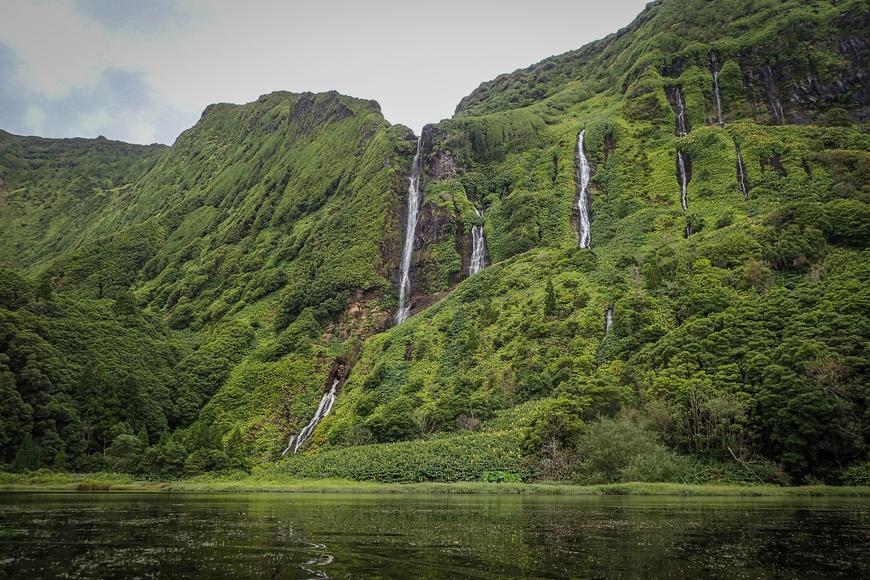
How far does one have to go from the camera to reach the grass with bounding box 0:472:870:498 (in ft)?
150

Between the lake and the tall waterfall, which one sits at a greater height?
the tall waterfall

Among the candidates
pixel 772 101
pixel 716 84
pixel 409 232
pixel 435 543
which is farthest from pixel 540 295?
pixel 716 84

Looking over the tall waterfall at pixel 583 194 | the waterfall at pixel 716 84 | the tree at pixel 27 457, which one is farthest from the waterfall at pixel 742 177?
the tree at pixel 27 457

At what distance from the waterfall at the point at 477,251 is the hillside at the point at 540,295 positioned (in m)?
0.82

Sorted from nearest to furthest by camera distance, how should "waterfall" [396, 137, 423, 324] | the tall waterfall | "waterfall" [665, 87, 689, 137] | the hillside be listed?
the hillside → the tall waterfall → "waterfall" [396, 137, 423, 324] → "waterfall" [665, 87, 689, 137]

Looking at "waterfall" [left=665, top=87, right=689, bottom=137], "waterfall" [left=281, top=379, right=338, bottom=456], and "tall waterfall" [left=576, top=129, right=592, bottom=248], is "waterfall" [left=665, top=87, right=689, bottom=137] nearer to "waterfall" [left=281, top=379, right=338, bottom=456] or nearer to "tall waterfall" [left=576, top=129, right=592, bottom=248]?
"tall waterfall" [left=576, top=129, right=592, bottom=248]

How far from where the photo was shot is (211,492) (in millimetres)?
57625

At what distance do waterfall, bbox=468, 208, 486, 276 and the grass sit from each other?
236ft

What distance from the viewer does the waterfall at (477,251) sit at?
128750 millimetres

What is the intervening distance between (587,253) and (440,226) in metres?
41.1

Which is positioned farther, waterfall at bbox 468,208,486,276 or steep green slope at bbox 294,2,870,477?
waterfall at bbox 468,208,486,276

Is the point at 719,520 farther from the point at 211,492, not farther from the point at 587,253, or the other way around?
the point at 587,253

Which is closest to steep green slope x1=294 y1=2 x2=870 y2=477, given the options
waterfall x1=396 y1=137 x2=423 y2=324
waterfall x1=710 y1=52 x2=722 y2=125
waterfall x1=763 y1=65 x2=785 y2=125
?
waterfall x1=763 y1=65 x2=785 y2=125

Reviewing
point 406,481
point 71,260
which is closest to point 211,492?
point 406,481
